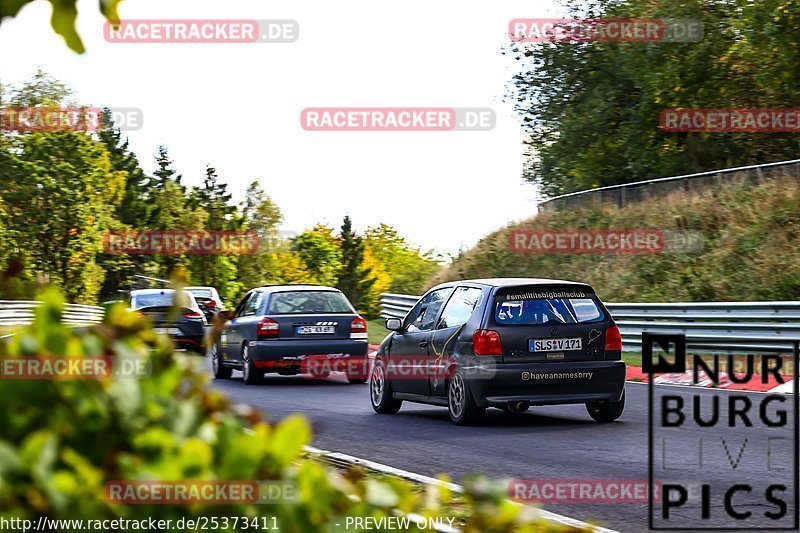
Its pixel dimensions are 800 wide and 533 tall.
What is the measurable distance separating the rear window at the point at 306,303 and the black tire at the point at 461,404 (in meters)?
7.05

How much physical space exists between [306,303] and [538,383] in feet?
26.9

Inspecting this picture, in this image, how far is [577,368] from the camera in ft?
41.3

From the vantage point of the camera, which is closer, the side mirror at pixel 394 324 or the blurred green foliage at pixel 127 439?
the blurred green foliage at pixel 127 439

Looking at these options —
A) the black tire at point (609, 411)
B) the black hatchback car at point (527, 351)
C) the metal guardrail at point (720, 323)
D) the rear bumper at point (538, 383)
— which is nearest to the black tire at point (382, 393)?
the black hatchback car at point (527, 351)

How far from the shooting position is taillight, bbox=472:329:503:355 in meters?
12.5

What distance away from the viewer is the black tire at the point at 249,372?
19.8 metres

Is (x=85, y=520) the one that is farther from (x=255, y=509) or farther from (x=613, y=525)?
(x=613, y=525)

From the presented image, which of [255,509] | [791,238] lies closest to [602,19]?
[791,238]

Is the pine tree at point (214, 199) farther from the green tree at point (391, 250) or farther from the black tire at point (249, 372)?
the black tire at point (249, 372)

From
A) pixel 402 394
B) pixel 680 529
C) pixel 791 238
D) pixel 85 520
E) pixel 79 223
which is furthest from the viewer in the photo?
pixel 79 223

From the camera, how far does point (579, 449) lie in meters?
10.8

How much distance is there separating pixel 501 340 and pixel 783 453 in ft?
10.2

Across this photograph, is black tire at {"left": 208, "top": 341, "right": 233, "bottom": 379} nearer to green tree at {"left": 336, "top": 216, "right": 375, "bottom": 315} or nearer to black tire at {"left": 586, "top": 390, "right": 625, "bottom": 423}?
black tire at {"left": 586, "top": 390, "right": 625, "bottom": 423}

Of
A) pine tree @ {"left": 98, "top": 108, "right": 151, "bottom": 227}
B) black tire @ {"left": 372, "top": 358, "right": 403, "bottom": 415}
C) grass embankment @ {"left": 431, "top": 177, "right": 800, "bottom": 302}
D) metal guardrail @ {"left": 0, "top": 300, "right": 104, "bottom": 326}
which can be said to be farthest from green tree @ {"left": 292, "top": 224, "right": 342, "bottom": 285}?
metal guardrail @ {"left": 0, "top": 300, "right": 104, "bottom": 326}
